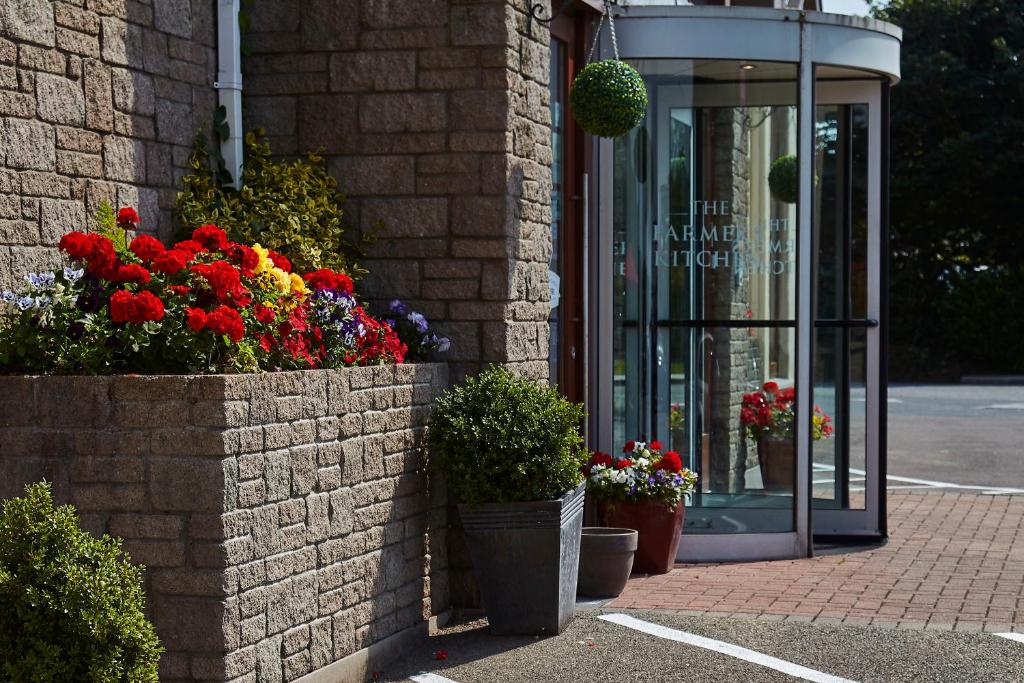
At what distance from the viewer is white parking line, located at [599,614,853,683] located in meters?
6.10

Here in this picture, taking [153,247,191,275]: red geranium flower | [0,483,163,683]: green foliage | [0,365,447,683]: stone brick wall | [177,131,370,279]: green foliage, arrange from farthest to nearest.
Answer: [177,131,370,279]: green foliage, [153,247,191,275]: red geranium flower, [0,365,447,683]: stone brick wall, [0,483,163,683]: green foliage

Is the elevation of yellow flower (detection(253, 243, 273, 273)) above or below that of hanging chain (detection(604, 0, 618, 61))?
below

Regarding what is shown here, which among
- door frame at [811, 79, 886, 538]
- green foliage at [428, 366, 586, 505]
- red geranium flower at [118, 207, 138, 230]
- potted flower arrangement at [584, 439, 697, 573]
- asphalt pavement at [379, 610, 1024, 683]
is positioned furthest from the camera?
door frame at [811, 79, 886, 538]

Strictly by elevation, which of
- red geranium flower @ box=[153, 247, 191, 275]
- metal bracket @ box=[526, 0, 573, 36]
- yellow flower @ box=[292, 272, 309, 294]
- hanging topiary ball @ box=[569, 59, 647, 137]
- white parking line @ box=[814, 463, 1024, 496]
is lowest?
white parking line @ box=[814, 463, 1024, 496]

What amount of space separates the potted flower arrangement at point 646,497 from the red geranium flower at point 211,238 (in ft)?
9.89

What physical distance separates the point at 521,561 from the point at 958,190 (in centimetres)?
2580

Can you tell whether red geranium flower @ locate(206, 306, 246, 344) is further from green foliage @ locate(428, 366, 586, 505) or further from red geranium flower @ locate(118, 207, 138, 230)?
green foliage @ locate(428, 366, 586, 505)

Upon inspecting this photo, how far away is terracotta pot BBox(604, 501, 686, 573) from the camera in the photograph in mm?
8414

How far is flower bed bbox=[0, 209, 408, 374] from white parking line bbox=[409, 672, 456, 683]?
136 cm

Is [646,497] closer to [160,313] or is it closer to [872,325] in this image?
[872,325]

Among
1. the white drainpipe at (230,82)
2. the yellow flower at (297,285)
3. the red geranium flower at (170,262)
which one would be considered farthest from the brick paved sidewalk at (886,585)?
the red geranium flower at (170,262)

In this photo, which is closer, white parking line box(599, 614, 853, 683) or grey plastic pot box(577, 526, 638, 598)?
white parking line box(599, 614, 853, 683)

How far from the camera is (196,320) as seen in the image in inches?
212

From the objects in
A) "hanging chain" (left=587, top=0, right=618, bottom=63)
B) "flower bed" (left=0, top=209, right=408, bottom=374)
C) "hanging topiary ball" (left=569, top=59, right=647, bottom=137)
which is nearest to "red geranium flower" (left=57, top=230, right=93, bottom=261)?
"flower bed" (left=0, top=209, right=408, bottom=374)
